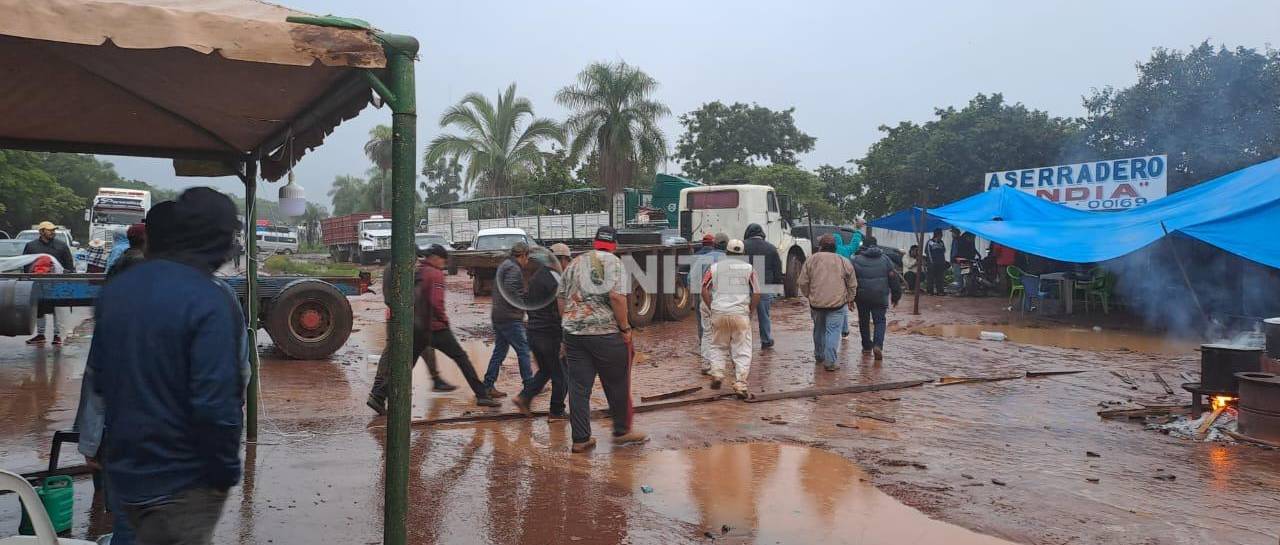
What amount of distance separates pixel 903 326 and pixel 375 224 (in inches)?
1027

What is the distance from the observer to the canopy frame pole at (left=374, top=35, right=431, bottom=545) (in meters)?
3.32

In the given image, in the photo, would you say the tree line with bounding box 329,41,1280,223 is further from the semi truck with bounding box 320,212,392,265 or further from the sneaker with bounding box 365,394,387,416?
the sneaker with bounding box 365,394,387,416

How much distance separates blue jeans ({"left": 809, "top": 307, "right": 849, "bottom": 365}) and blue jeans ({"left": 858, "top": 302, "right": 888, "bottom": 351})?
1.58 ft

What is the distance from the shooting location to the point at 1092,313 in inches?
650

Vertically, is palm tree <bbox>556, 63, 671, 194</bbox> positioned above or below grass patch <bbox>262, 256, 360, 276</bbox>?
above

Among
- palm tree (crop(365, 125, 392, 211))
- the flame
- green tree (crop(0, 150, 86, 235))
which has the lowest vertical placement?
the flame

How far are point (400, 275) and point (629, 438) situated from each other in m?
3.31


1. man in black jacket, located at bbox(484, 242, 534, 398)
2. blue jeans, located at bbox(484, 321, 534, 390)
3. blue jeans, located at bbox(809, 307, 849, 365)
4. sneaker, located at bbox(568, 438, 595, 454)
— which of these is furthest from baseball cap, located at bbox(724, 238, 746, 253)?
sneaker, located at bbox(568, 438, 595, 454)

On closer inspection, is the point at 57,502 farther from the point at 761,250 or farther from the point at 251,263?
the point at 761,250

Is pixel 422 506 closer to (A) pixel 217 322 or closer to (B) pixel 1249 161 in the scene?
(A) pixel 217 322

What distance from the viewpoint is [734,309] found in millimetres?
8320

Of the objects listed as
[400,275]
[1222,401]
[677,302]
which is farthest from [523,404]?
[677,302]

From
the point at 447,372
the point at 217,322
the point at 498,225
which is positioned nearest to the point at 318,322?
the point at 447,372

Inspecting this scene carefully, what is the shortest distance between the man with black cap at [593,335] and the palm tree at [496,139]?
1169 inches
